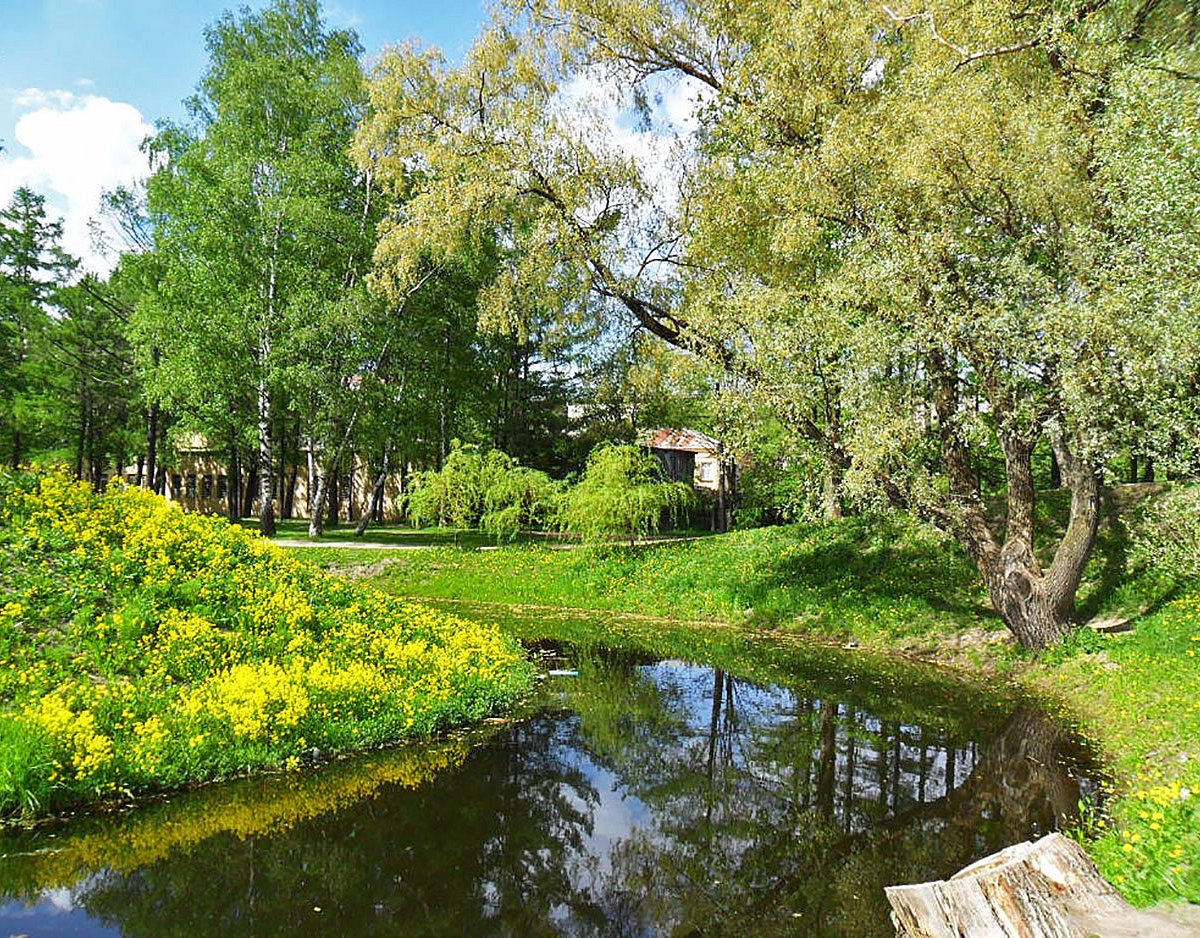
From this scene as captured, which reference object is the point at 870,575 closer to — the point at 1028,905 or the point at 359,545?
the point at 1028,905

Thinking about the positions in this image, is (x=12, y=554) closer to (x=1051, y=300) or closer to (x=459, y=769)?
(x=459, y=769)

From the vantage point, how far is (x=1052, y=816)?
7301 mm

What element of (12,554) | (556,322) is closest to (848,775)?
(12,554)

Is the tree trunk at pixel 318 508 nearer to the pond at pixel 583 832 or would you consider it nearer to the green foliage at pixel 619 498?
the green foliage at pixel 619 498

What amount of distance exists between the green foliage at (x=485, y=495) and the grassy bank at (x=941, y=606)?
45.5 inches

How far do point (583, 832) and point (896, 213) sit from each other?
10985mm

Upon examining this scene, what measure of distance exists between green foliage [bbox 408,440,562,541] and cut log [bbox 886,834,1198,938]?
21.4 m

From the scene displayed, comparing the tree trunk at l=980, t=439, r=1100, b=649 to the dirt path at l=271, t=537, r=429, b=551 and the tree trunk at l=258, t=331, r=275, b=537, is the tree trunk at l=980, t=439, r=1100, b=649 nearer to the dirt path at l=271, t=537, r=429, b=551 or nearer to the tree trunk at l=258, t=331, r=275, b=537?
the dirt path at l=271, t=537, r=429, b=551

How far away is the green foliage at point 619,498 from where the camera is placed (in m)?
22.8

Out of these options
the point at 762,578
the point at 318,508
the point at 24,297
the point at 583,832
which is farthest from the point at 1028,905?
the point at 24,297

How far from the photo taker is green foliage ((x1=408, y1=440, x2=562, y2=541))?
25.5 m

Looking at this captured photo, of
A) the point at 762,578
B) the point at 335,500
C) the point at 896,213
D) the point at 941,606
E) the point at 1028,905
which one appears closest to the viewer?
the point at 1028,905

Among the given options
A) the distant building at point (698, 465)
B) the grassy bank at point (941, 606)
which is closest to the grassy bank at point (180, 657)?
the grassy bank at point (941, 606)

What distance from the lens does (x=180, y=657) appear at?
29.3 ft
